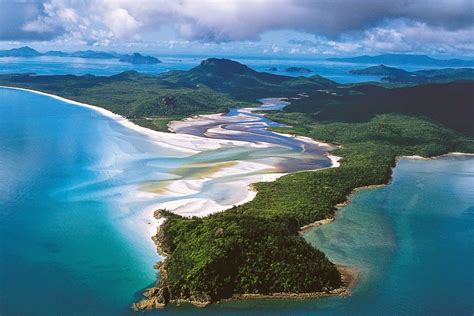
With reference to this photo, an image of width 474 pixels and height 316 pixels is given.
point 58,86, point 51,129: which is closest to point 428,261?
point 51,129

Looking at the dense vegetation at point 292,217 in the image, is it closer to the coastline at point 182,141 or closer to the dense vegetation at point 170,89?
the coastline at point 182,141

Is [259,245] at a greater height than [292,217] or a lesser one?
greater

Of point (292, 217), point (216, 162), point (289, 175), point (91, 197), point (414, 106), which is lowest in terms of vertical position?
point (91, 197)

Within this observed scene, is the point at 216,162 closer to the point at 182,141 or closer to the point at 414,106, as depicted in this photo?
the point at 182,141

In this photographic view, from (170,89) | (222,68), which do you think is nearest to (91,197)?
(170,89)

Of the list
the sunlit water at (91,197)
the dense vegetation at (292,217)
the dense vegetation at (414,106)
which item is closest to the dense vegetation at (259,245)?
the dense vegetation at (292,217)

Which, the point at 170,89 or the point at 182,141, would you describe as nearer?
the point at 182,141

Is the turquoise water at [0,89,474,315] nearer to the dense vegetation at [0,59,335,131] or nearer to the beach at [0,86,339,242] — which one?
the beach at [0,86,339,242]
